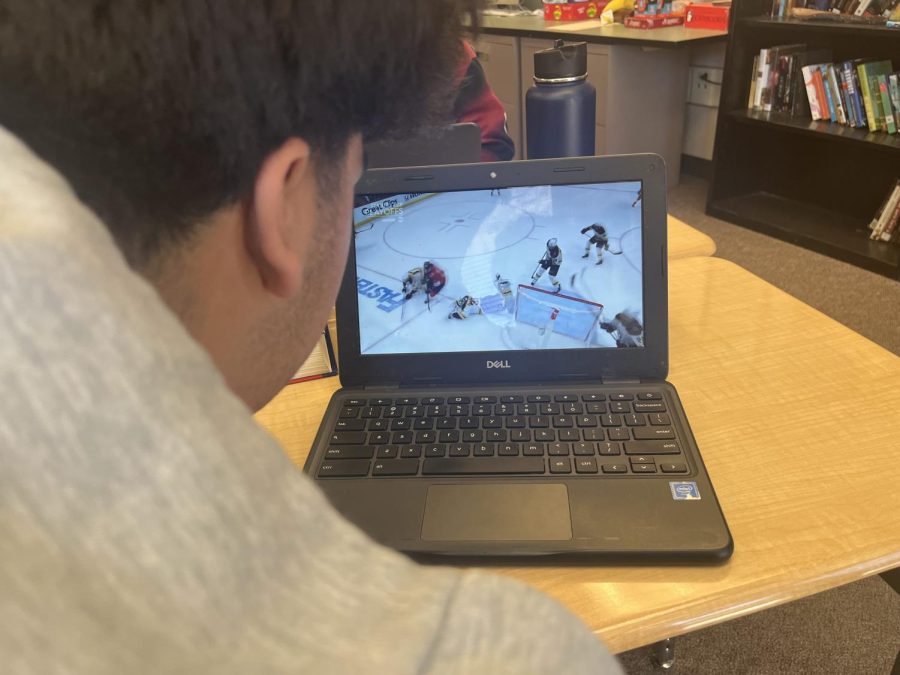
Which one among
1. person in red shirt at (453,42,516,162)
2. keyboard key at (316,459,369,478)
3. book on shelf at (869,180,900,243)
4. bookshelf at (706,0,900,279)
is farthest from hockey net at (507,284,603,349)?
book on shelf at (869,180,900,243)

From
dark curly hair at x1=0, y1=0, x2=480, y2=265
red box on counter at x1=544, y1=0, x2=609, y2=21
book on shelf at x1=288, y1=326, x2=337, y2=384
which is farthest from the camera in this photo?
red box on counter at x1=544, y1=0, x2=609, y2=21

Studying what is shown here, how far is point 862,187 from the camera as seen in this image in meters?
2.79

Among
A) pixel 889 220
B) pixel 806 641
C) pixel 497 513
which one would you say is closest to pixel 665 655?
pixel 806 641

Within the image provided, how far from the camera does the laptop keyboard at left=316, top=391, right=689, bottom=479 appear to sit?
66 cm

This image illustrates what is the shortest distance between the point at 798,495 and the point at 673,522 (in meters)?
0.13

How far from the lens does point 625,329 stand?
2.59ft

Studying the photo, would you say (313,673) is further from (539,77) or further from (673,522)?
(539,77)

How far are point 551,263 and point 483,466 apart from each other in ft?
0.83

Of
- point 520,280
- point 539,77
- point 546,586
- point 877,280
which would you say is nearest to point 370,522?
point 546,586

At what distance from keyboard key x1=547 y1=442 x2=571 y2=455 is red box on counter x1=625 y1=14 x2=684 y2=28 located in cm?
290

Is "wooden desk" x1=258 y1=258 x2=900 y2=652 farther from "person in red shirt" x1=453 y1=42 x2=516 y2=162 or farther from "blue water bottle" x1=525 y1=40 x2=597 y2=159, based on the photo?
"person in red shirt" x1=453 y1=42 x2=516 y2=162

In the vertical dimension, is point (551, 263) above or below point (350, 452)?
above

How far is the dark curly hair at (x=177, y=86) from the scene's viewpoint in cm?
31

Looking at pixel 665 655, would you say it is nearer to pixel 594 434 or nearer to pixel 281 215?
pixel 594 434
